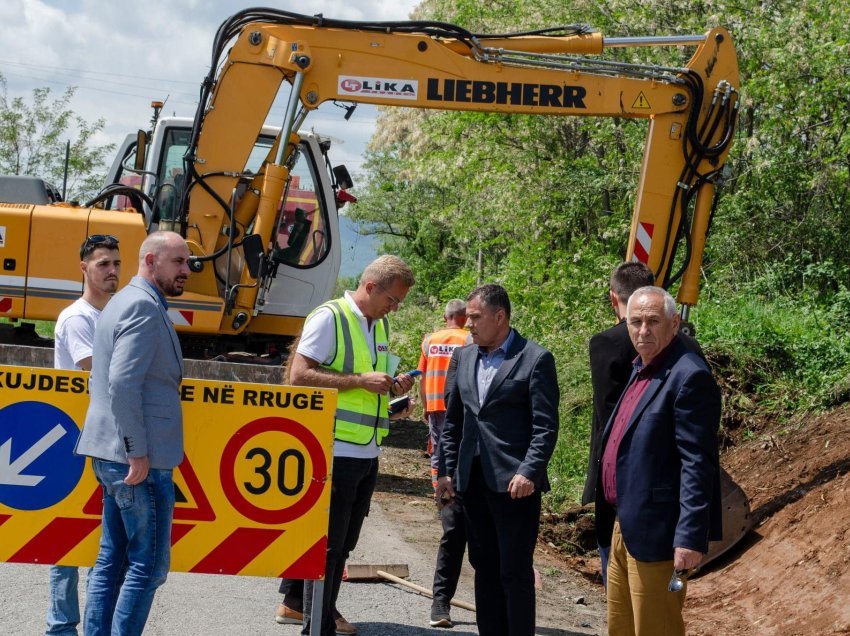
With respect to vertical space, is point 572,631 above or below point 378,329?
below

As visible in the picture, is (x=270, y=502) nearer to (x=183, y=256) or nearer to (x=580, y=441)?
(x=183, y=256)

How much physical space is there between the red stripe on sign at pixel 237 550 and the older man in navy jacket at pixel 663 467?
177 centimetres

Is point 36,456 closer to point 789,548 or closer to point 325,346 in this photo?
point 325,346

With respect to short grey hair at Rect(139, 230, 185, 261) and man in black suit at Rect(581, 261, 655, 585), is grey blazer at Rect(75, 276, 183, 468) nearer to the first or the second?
short grey hair at Rect(139, 230, 185, 261)

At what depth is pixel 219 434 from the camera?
5.41 m

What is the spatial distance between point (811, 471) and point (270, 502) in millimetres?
5202

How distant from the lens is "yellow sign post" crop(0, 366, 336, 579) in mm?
5340

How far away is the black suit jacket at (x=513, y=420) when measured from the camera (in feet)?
18.6

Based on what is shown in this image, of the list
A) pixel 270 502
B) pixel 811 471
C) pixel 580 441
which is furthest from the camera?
pixel 580 441

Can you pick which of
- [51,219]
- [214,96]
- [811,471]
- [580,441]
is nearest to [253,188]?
[214,96]

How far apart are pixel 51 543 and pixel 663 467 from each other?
2978 mm

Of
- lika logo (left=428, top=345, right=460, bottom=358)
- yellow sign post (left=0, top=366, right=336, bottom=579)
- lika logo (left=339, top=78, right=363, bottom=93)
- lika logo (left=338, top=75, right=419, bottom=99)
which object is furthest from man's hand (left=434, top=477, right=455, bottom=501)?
lika logo (left=339, top=78, right=363, bottom=93)

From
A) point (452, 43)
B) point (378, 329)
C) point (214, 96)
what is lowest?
point (378, 329)

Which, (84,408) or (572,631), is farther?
(572,631)
